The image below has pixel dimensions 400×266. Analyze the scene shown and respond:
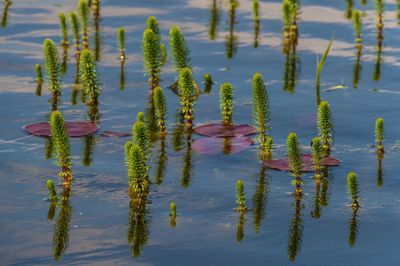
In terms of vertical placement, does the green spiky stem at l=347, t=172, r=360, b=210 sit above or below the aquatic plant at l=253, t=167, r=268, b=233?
above

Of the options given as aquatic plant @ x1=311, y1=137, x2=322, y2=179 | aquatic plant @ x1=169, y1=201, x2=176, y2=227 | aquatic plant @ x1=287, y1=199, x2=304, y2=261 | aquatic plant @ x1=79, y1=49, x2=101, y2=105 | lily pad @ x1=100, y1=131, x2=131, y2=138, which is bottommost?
aquatic plant @ x1=287, y1=199, x2=304, y2=261

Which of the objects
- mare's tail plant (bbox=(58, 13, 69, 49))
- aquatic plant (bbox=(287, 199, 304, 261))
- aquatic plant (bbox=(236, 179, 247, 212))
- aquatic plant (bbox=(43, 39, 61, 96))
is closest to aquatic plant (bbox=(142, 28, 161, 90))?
aquatic plant (bbox=(43, 39, 61, 96))

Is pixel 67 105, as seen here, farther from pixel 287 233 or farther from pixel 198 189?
pixel 287 233

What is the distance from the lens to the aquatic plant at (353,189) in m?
8.94

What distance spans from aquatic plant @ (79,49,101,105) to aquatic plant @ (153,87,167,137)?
3.35ft

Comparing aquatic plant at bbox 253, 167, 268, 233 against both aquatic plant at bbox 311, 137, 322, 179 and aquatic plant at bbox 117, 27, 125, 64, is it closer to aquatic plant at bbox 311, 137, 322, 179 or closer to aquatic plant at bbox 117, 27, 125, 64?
aquatic plant at bbox 311, 137, 322, 179

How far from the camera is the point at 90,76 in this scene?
11961 mm

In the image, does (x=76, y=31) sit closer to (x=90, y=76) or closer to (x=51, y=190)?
(x=90, y=76)

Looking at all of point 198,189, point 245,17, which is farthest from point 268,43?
point 198,189

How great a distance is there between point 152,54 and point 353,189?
3.99 meters

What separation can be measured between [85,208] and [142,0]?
324 inches

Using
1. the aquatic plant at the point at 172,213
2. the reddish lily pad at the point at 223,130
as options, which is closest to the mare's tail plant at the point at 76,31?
the reddish lily pad at the point at 223,130

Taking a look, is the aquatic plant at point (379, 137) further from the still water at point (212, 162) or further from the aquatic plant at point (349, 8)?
the aquatic plant at point (349, 8)

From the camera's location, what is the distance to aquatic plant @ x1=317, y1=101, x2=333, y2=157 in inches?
399
